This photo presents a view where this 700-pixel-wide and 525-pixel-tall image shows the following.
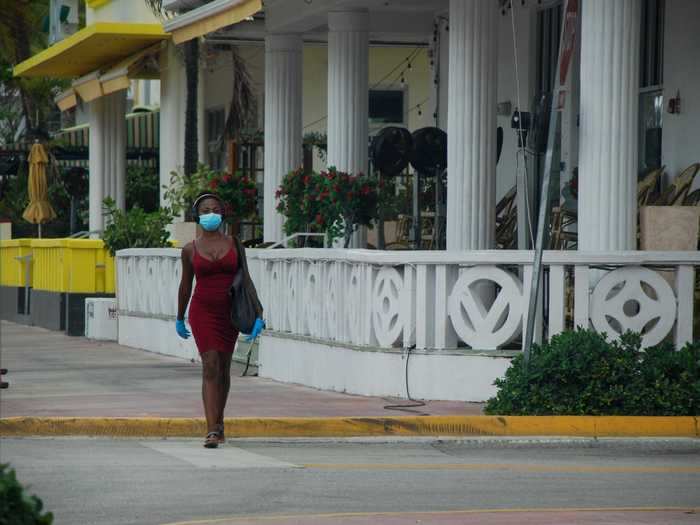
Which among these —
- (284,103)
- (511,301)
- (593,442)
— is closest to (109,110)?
(284,103)

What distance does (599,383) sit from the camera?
13.3m

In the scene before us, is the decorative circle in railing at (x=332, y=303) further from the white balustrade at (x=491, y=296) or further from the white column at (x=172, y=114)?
the white column at (x=172, y=114)

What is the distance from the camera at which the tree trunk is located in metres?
29.3

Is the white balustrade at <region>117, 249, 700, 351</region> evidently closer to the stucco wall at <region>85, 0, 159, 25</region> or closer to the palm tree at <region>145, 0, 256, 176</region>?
the palm tree at <region>145, 0, 256, 176</region>

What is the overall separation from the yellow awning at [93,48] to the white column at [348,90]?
515 cm

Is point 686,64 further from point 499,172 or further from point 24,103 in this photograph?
point 24,103

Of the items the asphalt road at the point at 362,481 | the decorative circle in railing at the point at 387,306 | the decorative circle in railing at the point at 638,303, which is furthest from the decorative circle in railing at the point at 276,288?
the asphalt road at the point at 362,481

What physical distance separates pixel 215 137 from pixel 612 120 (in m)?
21.3

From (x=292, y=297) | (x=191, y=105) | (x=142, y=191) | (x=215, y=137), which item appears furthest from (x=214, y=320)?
(x=142, y=191)

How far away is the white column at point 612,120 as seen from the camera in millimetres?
15188

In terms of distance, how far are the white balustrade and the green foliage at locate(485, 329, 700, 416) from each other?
36.4 inches

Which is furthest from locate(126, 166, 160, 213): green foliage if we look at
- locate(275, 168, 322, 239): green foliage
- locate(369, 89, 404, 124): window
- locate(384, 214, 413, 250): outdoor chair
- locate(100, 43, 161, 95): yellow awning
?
locate(275, 168, 322, 239): green foliage

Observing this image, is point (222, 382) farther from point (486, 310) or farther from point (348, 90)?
point (348, 90)

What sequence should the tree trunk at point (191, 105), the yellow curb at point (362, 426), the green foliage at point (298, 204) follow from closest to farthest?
the yellow curb at point (362, 426)
the green foliage at point (298, 204)
the tree trunk at point (191, 105)
